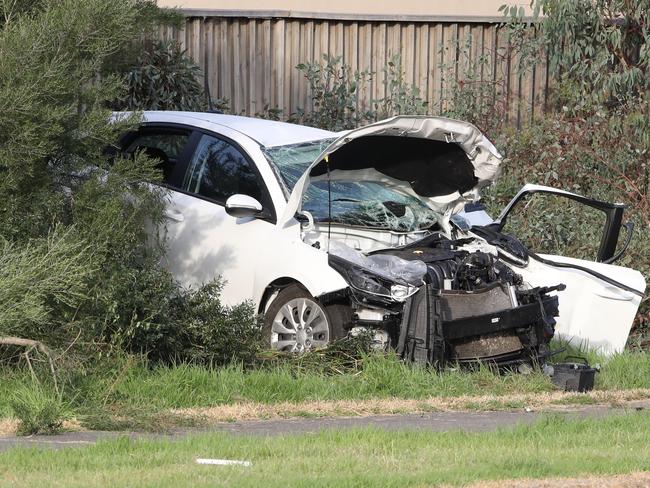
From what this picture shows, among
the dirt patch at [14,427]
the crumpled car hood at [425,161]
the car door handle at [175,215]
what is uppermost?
the crumpled car hood at [425,161]

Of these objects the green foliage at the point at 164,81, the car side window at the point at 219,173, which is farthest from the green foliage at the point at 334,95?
the car side window at the point at 219,173

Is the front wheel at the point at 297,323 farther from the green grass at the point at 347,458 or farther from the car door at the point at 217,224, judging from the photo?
the green grass at the point at 347,458

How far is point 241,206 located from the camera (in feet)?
32.9

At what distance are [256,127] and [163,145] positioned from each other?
811mm

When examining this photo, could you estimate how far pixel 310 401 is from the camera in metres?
9.02

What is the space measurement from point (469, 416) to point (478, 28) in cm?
776

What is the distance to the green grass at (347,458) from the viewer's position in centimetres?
632

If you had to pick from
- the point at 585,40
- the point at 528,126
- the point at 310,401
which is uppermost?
the point at 585,40

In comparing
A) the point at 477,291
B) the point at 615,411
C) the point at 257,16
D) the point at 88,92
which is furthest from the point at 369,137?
the point at 257,16

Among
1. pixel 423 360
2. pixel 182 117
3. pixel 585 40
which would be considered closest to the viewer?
pixel 423 360

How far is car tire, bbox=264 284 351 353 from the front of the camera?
973 cm

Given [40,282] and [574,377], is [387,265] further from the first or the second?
[40,282]

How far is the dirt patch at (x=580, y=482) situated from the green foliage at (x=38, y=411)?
270 cm

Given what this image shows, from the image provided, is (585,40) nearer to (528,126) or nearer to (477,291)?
(528,126)
